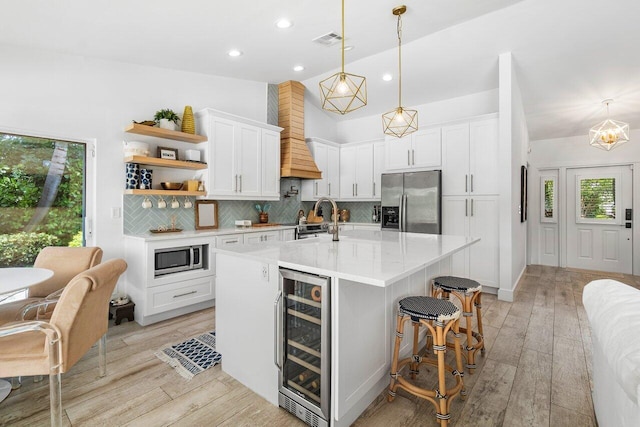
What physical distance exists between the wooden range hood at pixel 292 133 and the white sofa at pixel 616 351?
3997 millimetres

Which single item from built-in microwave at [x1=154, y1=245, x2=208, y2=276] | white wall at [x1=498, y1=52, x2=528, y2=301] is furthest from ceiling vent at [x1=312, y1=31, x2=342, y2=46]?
built-in microwave at [x1=154, y1=245, x2=208, y2=276]

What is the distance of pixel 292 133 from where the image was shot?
510cm

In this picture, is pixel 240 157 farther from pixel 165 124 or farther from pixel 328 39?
pixel 328 39

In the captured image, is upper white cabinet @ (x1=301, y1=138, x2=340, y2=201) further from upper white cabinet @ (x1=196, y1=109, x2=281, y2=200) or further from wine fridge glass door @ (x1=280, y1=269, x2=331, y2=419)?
wine fridge glass door @ (x1=280, y1=269, x2=331, y2=419)

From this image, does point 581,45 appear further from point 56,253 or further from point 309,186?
point 56,253

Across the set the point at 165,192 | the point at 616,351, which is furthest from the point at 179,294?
the point at 616,351

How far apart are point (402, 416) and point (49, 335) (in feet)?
6.38

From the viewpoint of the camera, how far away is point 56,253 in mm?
2484

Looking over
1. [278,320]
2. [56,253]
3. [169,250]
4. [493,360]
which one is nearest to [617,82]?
[493,360]

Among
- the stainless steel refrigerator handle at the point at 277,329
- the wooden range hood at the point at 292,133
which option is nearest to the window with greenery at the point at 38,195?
the wooden range hood at the point at 292,133

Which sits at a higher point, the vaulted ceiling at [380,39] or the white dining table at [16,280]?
the vaulted ceiling at [380,39]

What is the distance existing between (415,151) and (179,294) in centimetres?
388

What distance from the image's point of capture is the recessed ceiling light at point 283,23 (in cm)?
304

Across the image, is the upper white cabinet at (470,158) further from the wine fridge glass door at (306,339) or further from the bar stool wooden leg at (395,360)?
the wine fridge glass door at (306,339)
